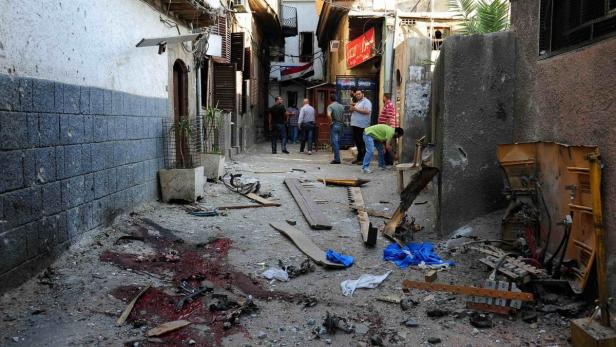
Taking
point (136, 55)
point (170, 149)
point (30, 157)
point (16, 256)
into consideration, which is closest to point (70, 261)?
point (16, 256)

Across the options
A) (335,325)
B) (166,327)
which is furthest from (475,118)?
(166,327)

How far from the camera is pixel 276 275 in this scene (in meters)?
4.85

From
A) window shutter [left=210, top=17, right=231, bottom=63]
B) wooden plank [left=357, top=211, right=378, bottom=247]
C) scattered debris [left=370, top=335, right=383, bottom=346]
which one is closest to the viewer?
scattered debris [left=370, top=335, right=383, bottom=346]

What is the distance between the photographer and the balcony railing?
30866 millimetres

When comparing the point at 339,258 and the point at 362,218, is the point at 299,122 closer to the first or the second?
the point at 362,218

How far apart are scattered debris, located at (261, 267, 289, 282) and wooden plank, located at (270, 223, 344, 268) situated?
1.54 ft

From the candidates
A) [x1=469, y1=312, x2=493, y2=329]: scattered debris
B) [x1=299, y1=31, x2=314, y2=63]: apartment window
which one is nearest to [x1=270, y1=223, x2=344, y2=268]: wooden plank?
[x1=469, y1=312, x2=493, y2=329]: scattered debris

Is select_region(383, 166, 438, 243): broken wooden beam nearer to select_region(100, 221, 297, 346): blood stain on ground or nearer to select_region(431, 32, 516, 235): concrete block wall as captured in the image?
select_region(431, 32, 516, 235): concrete block wall

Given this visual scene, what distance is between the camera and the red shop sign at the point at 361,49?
1512 cm

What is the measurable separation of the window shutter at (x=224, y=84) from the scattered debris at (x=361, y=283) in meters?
9.26

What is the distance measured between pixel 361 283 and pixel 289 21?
96.6ft

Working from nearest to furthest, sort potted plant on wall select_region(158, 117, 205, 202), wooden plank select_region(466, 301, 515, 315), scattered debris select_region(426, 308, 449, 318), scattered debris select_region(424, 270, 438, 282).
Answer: wooden plank select_region(466, 301, 515, 315)
scattered debris select_region(426, 308, 449, 318)
scattered debris select_region(424, 270, 438, 282)
potted plant on wall select_region(158, 117, 205, 202)

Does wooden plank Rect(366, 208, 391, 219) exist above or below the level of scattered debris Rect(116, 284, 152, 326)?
above

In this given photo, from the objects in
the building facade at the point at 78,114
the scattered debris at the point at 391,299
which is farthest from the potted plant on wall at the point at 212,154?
the scattered debris at the point at 391,299
